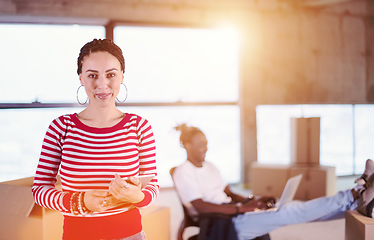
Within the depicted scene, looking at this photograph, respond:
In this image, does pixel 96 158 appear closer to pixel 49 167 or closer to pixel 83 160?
pixel 83 160

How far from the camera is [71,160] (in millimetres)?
949

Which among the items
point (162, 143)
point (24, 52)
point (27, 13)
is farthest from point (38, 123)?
point (162, 143)

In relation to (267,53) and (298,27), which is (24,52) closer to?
(267,53)

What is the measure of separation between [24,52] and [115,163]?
11.4 ft

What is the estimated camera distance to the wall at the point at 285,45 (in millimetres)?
4469

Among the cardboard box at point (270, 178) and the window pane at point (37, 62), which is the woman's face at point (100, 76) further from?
the cardboard box at point (270, 178)

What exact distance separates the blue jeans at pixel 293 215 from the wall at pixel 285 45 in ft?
8.65

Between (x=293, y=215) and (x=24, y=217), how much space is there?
1.71m

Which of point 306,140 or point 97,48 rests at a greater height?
point 97,48

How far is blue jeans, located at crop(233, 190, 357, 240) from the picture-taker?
196 centimetres

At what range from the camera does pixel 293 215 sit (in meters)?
2.06

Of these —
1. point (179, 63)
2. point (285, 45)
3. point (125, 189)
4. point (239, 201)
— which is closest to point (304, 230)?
point (239, 201)

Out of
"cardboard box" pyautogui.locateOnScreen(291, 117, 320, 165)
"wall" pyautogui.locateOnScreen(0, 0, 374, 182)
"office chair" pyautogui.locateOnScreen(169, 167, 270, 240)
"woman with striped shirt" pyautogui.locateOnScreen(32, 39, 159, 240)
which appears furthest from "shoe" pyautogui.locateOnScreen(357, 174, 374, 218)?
"wall" pyautogui.locateOnScreen(0, 0, 374, 182)

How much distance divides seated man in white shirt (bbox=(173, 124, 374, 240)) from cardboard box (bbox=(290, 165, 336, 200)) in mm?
1787
